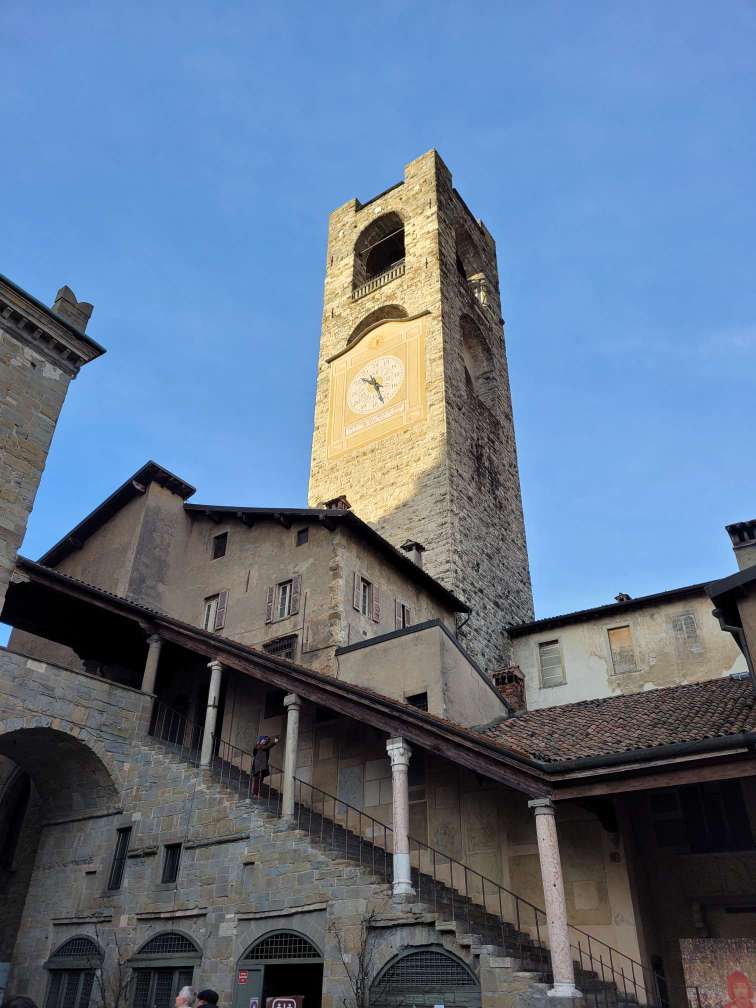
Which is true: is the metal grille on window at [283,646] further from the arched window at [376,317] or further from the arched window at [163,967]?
the arched window at [376,317]

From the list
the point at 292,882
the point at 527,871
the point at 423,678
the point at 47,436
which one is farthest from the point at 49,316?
the point at 527,871

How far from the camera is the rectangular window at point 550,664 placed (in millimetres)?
21172

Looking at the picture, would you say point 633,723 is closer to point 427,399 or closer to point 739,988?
point 739,988

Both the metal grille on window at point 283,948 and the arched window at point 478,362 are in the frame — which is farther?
the arched window at point 478,362

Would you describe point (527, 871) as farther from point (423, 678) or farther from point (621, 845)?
point (423, 678)

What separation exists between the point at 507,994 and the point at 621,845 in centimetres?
331

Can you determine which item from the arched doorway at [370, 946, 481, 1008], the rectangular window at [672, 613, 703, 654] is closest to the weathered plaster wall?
the rectangular window at [672, 613, 703, 654]

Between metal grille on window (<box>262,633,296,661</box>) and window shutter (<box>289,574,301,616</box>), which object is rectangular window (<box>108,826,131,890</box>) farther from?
window shutter (<box>289,574,301,616</box>)

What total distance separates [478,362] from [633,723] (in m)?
24.6

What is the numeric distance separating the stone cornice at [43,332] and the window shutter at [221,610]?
6.48 m

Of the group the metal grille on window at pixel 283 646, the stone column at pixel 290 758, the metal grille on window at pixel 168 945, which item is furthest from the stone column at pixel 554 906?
the metal grille on window at pixel 283 646

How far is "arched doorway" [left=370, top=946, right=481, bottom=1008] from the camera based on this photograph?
967 cm

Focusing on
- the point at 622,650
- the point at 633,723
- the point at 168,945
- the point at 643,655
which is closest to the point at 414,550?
the point at 622,650

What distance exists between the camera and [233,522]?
21.3 m
